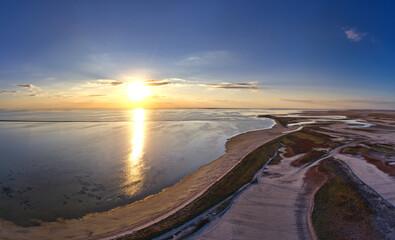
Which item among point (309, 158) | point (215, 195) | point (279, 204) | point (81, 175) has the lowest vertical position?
point (81, 175)

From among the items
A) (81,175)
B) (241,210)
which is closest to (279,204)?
(241,210)

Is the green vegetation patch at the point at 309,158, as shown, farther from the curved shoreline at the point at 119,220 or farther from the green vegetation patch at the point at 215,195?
the curved shoreline at the point at 119,220

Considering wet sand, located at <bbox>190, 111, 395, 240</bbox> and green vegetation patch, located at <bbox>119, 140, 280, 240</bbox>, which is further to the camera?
green vegetation patch, located at <bbox>119, 140, 280, 240</bbox>

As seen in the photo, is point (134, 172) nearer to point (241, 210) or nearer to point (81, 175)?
point (81, 175)

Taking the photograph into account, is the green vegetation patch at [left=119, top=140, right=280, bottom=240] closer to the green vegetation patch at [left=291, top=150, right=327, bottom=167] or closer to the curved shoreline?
the curved shoreline

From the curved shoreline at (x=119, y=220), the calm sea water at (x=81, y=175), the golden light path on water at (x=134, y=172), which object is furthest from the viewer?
the golden light path on water at (x=134, y=172)

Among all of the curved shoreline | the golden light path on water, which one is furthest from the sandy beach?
the golden light path on water

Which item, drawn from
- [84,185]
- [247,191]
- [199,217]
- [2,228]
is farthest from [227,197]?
[2,228]

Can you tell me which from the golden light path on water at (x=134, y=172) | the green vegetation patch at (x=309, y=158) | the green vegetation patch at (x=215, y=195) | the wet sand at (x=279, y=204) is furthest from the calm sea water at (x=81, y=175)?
the green vegetation patch at (x=309, y=158)

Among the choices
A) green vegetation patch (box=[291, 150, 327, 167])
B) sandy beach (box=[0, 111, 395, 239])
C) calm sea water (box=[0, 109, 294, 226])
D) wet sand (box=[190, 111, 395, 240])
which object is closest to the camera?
wet sand (box=[190, 111, 395, 240])

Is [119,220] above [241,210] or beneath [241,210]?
Answer: beneath
